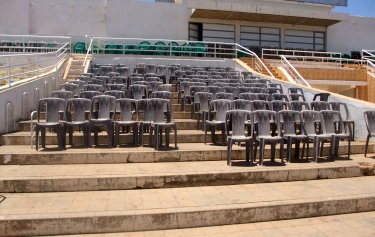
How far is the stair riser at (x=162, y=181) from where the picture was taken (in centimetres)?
591

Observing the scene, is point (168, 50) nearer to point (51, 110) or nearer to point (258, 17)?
point (258, 17)

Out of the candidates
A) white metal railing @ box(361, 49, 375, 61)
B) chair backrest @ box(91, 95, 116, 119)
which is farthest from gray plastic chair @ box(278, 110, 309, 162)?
white metal railing @ box(361, 49, 375, 61)

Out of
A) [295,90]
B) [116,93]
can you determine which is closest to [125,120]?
[116,93]

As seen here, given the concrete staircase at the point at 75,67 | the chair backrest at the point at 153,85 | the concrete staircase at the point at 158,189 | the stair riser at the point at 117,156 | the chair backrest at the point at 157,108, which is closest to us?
the concrete staircase at the point at 158,189

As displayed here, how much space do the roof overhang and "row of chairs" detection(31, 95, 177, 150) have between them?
61.4 feet

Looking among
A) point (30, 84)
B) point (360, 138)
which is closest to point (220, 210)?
point (360, 138)

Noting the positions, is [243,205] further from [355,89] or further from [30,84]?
[355,89]

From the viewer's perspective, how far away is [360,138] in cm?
961

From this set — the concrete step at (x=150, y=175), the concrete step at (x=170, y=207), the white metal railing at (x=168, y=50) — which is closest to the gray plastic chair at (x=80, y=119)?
the concrete step at (x=150, y=175)

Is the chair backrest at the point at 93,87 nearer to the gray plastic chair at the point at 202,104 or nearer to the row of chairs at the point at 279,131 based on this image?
the gray plastic chair at the point at 202,104

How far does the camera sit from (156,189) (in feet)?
20.5

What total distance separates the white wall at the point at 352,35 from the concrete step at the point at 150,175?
25.3 m

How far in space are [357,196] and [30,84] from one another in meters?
8.26

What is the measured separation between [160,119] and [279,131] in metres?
2.61
